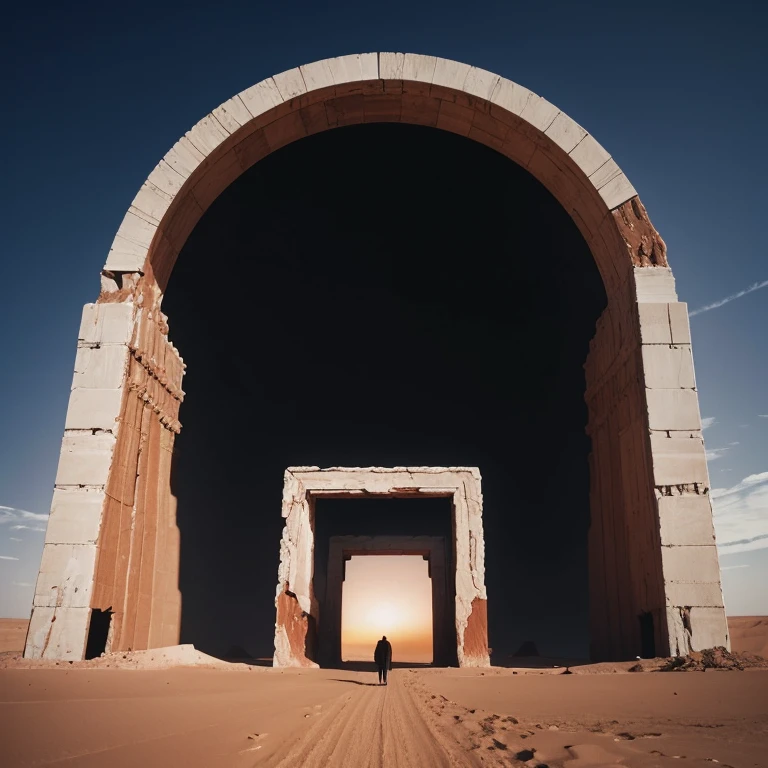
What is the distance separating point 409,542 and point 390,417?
4370 millimetres

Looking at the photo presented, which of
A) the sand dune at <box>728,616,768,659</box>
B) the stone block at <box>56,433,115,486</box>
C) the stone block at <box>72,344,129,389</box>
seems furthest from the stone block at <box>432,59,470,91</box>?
the sand dune at <box>728,616,768,659</box>

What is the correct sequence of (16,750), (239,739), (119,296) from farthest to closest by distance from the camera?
(119,296) < (239,739) < (16,750)

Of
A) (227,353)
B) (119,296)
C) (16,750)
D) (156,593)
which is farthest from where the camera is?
(227,353)

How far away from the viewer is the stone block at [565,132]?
978cm

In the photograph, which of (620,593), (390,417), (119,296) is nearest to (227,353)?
(390,417)

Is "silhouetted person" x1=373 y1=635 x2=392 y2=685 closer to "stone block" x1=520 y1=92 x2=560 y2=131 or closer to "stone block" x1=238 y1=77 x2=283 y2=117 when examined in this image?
"stone block" x1=520 y1=92 x2=560 y2=131

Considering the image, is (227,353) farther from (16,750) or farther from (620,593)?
(16,750)

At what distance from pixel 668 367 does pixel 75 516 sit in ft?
25.0

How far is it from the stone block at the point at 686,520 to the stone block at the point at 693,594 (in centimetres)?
46

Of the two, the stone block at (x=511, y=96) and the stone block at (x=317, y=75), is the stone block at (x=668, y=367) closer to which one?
the stone block at (x=511, y=96)

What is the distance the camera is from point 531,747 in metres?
3.15

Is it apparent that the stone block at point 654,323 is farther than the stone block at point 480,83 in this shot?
No

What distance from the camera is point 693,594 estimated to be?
300 inches

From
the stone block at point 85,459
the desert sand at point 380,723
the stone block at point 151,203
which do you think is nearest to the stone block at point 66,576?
the stone block at point 85,459
